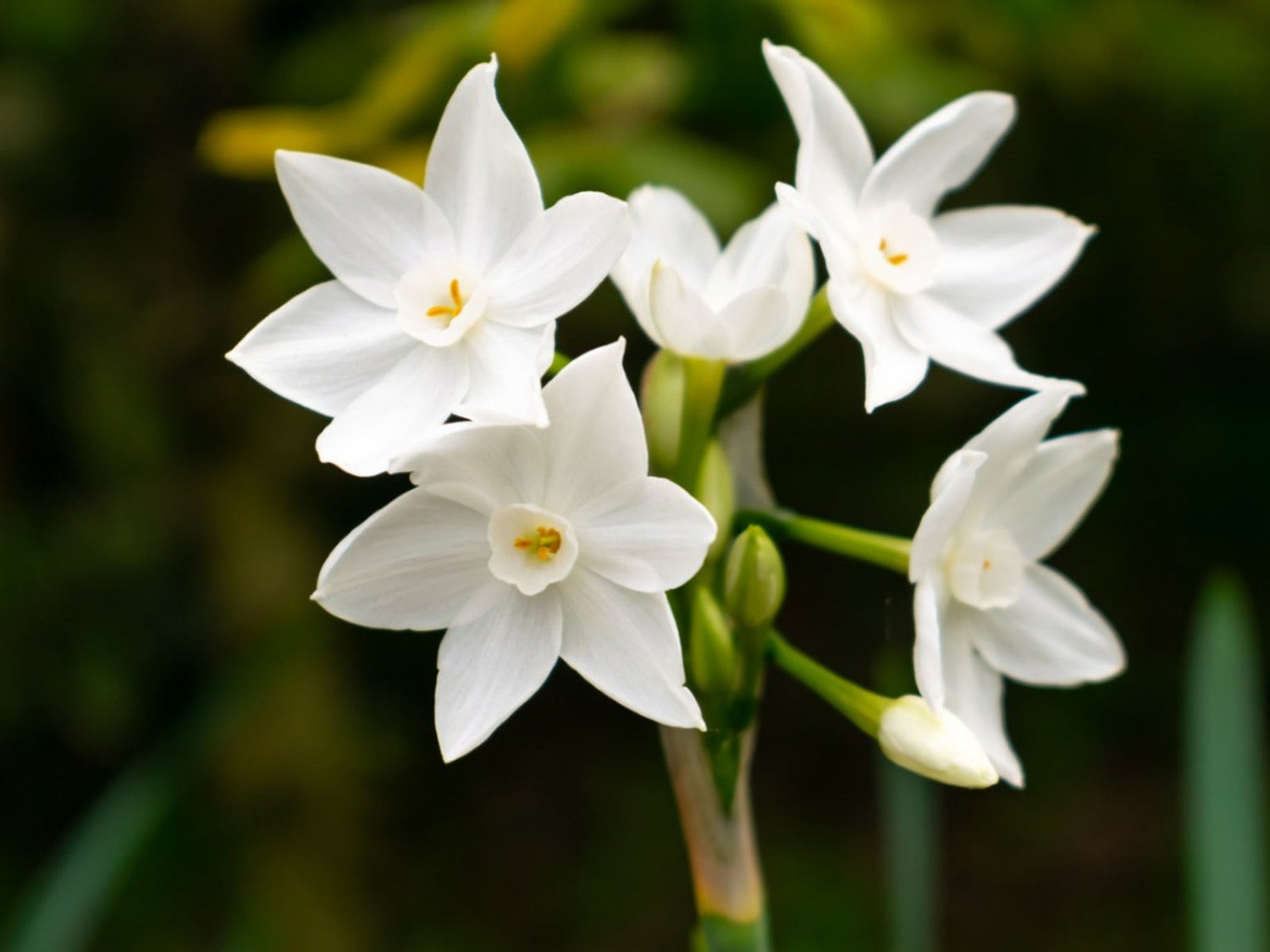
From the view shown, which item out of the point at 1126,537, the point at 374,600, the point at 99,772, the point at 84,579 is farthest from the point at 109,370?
the point at 1126,537

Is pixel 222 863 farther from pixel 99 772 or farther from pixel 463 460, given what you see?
pixel 463 460

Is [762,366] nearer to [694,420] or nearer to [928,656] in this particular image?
[694,420]

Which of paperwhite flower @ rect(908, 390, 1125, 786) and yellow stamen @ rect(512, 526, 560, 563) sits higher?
yellow stamen @ rect(512, 526, 560, 563)

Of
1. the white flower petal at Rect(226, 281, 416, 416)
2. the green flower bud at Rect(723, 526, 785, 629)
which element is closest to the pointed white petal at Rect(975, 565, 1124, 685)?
the green flower bud at Rect(723, 526, 785, 629)

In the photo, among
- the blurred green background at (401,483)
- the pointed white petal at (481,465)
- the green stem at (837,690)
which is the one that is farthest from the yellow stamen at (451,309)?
the blurred green background at (401,483)

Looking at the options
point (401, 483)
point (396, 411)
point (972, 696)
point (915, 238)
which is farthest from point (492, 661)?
point (401, 483)

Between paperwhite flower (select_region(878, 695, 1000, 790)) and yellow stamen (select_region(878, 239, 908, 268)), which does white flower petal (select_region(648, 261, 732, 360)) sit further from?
paperwhite flower (select_region(878, 695, 1000, 790))

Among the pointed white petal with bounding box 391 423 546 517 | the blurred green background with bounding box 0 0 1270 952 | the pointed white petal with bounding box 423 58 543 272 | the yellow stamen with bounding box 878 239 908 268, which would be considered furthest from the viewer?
the blurred green background with bounding box 0 0 1270 952
